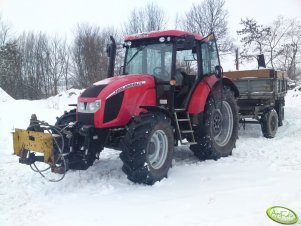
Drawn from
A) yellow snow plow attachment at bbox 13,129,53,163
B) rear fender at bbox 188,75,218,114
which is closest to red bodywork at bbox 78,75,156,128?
yellow snow plow attachment at bbox 13,129,53,163

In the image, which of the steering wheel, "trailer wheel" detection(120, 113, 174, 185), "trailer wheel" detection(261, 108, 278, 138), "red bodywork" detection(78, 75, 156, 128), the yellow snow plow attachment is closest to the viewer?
the yellow snow plow attachment

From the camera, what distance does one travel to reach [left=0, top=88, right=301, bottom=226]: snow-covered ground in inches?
154

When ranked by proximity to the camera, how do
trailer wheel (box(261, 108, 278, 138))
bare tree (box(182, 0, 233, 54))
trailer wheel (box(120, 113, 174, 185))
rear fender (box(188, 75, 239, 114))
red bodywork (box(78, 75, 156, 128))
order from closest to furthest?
1. trailer wheel (box(120, 113, 174, 185))
2. red bodywork (box(78, 75, 156, 128))
3. rear fender (box(188, 75, 239, 114))
4. trailer wheel (box(261, 108, 278, 138))
5. bare tree (box(182, 0, 233, 54))

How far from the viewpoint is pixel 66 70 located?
34.7 meters

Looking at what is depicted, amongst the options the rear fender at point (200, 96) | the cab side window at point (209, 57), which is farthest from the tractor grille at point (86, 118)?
the cab side window at point (209, 57)

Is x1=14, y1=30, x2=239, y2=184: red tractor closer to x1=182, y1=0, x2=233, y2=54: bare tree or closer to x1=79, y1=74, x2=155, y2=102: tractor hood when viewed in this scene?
x1=79, y1=74, x2=155, y2=102: tractor hood

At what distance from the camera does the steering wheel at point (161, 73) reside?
20.3 feet

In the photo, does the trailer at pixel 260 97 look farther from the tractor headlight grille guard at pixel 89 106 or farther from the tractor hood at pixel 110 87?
the tractor headlight grille guard at pixel 89 106

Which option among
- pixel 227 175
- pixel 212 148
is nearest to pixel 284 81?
pixel 212 148

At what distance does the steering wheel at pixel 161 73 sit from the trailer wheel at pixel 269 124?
419 cm

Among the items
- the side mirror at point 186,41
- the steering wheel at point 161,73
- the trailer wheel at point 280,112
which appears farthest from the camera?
the trailer wheel at point 280,112

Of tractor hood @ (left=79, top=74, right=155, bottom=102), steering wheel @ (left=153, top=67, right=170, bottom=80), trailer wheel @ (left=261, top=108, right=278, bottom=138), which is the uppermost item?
steering wheel @ (left=153, top=67, right=170, bottom=80)

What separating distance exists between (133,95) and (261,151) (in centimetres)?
333

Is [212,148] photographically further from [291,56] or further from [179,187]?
[291,56]
